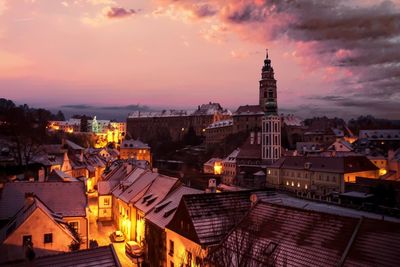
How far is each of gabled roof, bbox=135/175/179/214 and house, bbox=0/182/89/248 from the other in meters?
6.34

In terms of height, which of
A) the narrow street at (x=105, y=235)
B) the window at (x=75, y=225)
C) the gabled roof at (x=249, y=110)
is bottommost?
the narrow street at (x=105, y=235)

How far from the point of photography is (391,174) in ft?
224

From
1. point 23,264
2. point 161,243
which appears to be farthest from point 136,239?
point 23,264

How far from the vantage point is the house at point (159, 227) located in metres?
26.5

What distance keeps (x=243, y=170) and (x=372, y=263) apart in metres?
86.4

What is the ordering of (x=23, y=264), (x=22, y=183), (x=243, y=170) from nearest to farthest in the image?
(x=23, y=264)
(x=22, y=183)
(x=243, y=170)

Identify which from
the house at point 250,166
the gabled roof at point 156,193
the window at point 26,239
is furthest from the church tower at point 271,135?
the window at point 26,239

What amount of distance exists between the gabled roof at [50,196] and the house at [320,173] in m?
48.2

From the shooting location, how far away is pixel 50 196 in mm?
28500

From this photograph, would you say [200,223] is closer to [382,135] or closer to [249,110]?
[382,135]

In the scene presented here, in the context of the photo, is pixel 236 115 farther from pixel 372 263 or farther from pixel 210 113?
pixel 372 263

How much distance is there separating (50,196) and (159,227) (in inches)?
372

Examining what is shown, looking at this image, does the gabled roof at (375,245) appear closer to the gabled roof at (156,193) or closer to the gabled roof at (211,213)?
the gabled roof at (211,213)

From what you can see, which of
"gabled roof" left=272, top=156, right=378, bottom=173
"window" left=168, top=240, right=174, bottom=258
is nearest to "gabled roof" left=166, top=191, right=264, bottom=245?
"window" left=168, top=240, right=174, bottom=258
